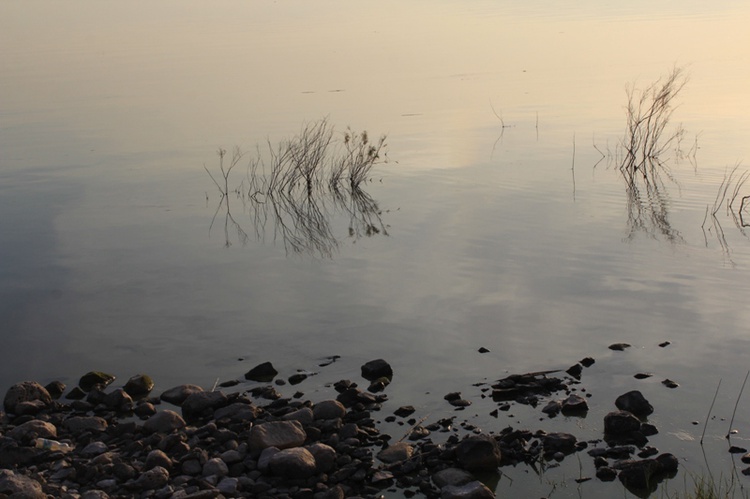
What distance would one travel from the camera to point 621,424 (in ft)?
27.8

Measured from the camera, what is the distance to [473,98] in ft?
97.3

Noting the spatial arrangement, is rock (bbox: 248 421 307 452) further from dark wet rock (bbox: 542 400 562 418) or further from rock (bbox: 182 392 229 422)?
dark wet rock (bbox: 542 400 562 418)

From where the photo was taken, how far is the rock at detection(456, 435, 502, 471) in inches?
309

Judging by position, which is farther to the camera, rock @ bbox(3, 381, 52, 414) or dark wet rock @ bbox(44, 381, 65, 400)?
dark wet rock @ bbox(44, 381, 65, 400)

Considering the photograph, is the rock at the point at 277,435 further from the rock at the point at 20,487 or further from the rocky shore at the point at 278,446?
the rock at the point at 20,487

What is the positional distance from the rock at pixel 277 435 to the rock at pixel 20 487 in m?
1.70

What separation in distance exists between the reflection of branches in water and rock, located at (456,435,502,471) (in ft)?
24.1

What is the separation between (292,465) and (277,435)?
510 millimetres

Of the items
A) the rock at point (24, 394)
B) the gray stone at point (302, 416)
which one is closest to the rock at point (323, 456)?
the gray stone at point (302, 416)

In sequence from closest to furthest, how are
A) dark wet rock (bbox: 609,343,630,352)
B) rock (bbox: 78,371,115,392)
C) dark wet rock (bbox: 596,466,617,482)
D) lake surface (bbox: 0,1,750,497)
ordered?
dark wet rock (bbox: 596,466,617,482) < rock (bbox: 78,371,115,392) < lake surface (bbox: 0,1,750,497) < dark wet rock (bbox: 609,343,630,352)

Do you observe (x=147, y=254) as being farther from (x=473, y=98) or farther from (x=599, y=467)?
(x=473, y=98)

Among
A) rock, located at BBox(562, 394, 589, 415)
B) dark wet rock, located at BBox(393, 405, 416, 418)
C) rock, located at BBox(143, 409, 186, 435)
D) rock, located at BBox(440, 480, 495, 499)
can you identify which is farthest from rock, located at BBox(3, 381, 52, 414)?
rock, located at BBox(562, 394, 589, 415)

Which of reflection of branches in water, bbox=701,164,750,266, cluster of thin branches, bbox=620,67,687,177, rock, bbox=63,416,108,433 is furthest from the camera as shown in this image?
cluster of thin branches, bbox=620,67,687,177

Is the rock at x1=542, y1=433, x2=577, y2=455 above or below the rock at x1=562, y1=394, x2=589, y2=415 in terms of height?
below
